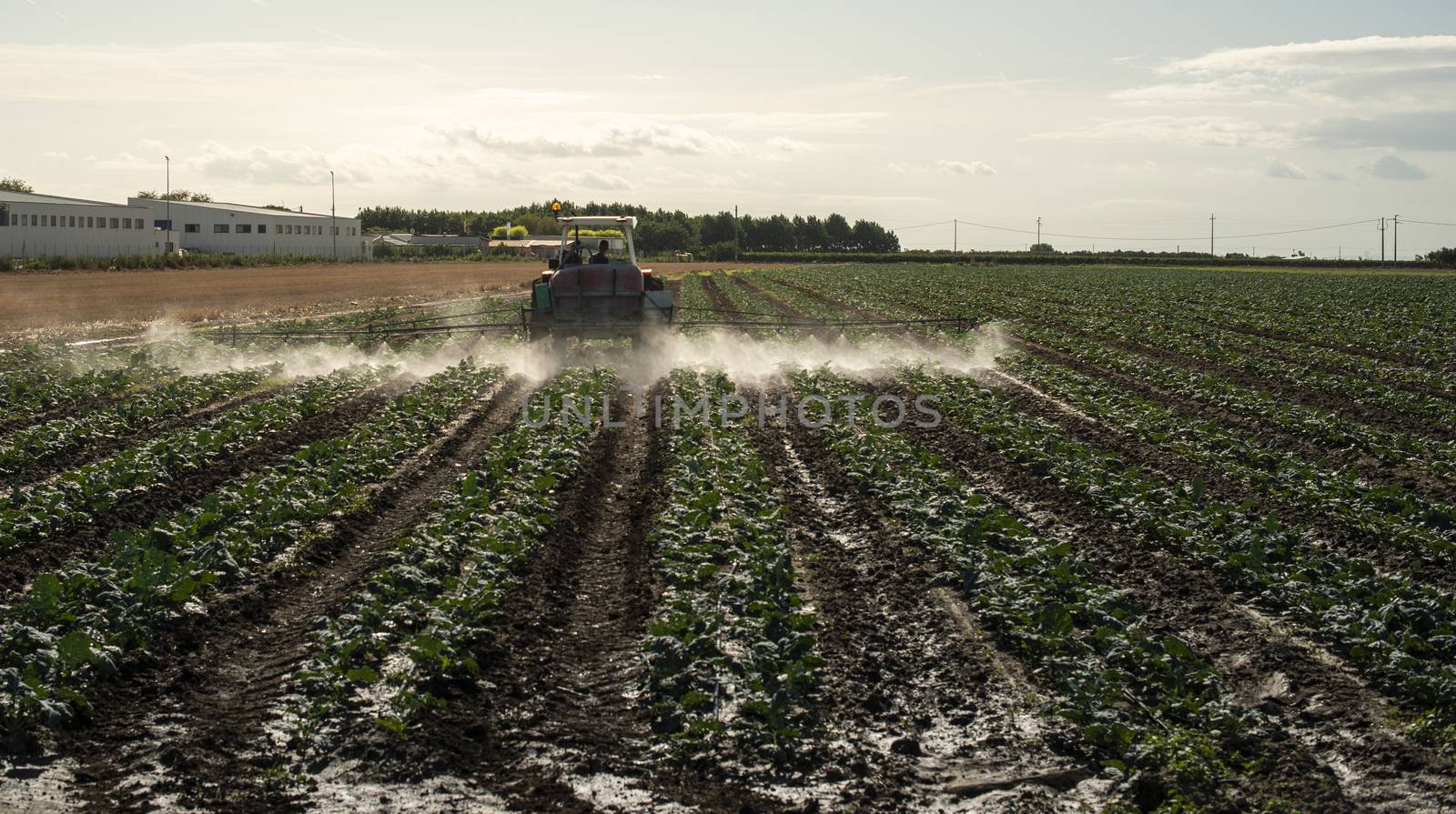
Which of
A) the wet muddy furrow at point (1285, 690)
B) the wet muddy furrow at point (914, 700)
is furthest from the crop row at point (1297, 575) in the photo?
the wet muddy furrow at point (914, 700)

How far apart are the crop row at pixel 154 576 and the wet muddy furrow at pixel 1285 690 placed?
19.2 feet

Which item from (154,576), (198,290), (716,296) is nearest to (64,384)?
(154,576)

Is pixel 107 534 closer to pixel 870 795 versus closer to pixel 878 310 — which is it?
pixel 870 795

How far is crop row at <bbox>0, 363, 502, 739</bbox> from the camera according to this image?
6383 mm

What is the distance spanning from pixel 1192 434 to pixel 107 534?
36.4 feet

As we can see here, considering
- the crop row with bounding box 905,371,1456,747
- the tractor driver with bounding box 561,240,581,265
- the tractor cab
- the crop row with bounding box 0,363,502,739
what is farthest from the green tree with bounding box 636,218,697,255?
the crop row with bounding box 905,371,1456,747

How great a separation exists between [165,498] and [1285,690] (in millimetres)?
9021

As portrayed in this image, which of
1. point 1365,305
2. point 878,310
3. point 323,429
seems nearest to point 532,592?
point 323,429

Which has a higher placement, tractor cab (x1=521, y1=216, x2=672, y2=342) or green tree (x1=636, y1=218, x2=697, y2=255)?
green tree (x1=636, y1=218, x2=697, y2=255)

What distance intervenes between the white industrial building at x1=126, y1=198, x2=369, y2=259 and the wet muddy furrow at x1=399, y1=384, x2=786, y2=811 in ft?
274

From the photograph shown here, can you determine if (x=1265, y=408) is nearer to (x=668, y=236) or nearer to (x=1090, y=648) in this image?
(x=1090, y=648)

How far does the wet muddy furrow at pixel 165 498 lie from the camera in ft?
28.7

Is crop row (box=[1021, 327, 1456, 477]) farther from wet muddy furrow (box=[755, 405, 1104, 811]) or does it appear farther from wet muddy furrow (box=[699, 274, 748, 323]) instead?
wet muddy furrow (box=[699, 274, 748, 323])

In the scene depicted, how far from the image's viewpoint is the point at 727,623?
7.14 meters
